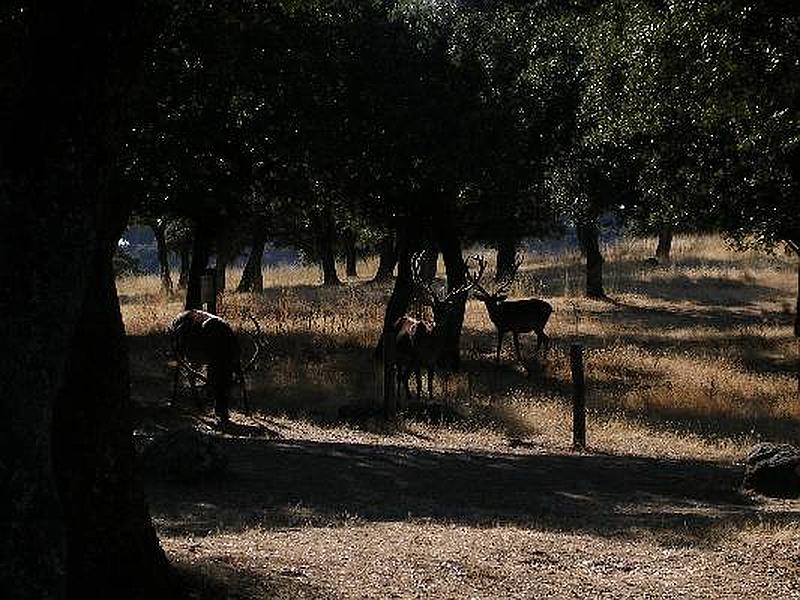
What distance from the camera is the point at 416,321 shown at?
23.5m

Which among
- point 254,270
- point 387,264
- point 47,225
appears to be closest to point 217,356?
point 47,225

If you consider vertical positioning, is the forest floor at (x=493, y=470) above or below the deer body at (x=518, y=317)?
below

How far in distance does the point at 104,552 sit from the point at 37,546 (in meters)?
1.67

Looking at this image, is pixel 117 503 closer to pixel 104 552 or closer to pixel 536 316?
pixel 104 552

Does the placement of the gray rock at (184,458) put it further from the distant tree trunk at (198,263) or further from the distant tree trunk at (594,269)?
the distant tree trunk at (594,269)

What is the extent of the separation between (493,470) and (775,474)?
4057mm

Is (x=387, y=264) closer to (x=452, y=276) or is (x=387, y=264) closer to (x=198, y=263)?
(x=198, y=263)

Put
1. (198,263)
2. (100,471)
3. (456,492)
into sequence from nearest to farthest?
1. (100,471)
2. (456,492)
3. (198,263)

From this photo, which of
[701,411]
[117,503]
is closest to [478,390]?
[701,411]

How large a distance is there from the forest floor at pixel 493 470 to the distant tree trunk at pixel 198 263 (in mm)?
1565

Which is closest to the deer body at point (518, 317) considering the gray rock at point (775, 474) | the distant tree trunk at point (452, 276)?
the distant tree trunk at point (452, 276)

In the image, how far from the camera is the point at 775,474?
15.5m

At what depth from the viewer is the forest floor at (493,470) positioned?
31.1 ft

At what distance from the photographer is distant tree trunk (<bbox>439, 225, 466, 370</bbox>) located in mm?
28188
